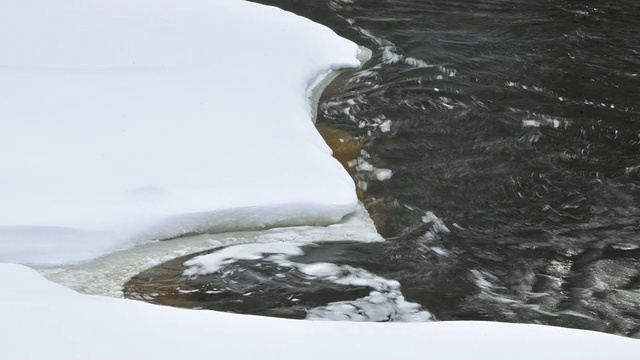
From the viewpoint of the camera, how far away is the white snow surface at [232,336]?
92.2 inches

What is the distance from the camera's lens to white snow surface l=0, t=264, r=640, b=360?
2342 millimetres

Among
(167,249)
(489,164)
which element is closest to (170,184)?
(167,249)

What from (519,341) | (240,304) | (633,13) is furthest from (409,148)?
(633,13)

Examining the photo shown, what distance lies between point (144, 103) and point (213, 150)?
49 centimetres

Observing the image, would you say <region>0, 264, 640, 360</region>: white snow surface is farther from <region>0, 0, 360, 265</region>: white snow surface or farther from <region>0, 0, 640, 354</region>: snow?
<region>0, 0, 360, 265</region>: white snow surface

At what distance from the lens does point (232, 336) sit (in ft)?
8.04

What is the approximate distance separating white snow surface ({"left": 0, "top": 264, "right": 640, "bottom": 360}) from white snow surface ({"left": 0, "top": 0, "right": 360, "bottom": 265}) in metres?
0.58

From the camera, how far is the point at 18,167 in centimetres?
336

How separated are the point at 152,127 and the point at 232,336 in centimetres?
154

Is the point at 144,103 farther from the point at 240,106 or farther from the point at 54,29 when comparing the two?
the point at 54,29

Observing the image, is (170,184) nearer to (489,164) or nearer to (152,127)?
(152,127)

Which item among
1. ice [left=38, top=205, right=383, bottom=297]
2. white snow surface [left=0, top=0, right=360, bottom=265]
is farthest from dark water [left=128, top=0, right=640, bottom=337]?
white snow surface [left=0, top=0, right=360, bottom=265]

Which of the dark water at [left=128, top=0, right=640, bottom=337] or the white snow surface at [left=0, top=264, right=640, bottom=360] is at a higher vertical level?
the dark water at [left=128, top=0, right=640, bottom=337]

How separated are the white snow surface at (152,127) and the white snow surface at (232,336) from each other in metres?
0.58
